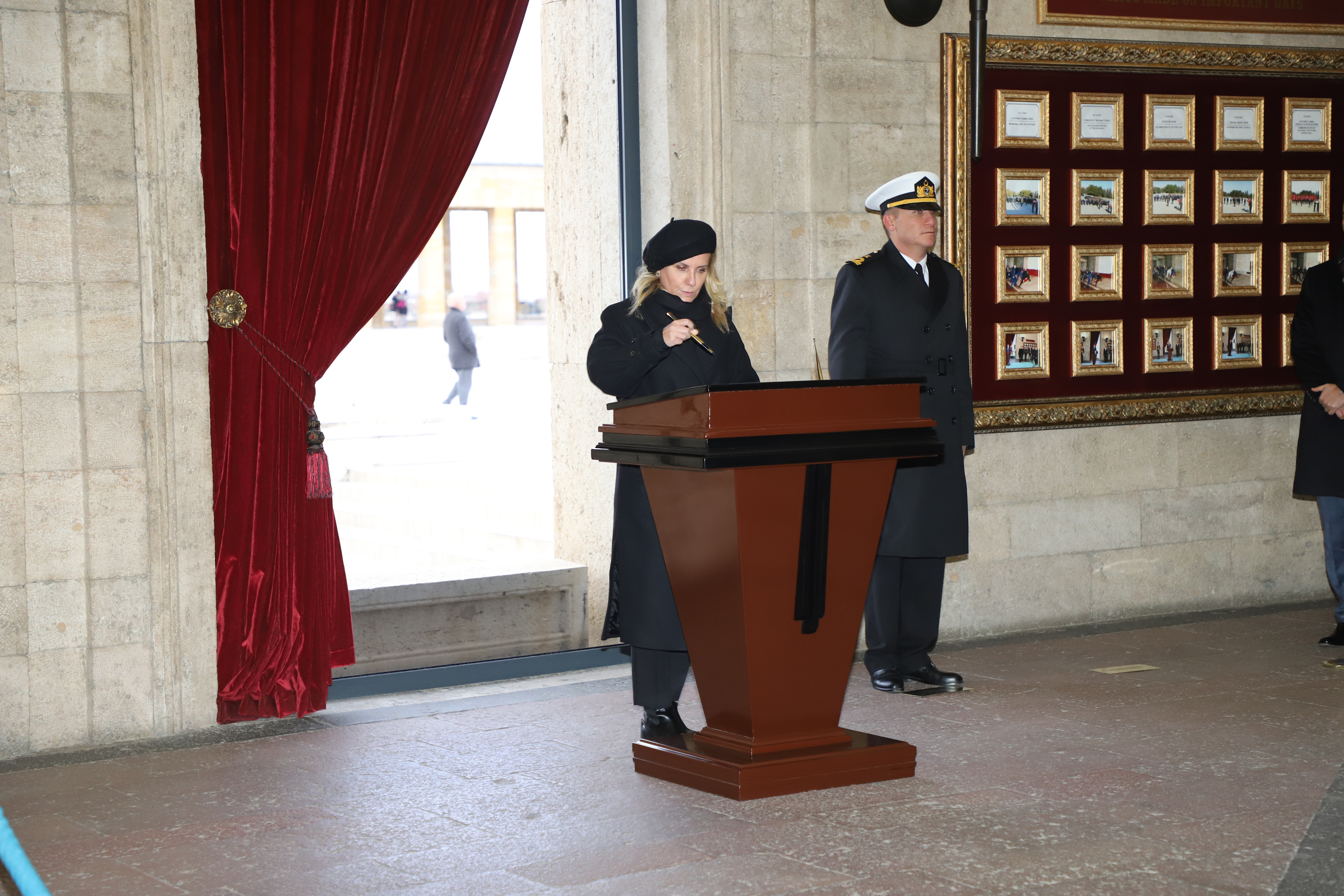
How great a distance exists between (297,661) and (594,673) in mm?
1206

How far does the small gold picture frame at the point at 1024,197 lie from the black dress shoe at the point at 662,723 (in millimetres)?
2778

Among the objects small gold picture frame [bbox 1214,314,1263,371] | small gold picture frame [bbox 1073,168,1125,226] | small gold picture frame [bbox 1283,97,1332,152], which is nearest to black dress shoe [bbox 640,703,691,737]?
small gold picture frame [bbox 1073,168,1125,226]

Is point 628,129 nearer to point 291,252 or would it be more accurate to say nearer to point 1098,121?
point 291,252

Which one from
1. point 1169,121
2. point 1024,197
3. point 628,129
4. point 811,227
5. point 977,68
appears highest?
point 977,68

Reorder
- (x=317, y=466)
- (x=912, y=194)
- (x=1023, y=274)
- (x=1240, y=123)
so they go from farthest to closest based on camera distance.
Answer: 1. (x=1240, y=123)
2. (x=1023, y=274)
3. (x=912, y=194)
4. (x=317, y=466)

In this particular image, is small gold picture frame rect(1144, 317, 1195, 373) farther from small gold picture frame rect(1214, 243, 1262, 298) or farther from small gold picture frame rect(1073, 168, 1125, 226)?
small gold picture frame rect(1073, 168, 1125, 226)

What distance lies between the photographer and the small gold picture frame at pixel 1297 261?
6828 millimetres

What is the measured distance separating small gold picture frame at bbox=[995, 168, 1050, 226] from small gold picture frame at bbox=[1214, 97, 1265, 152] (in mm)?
909

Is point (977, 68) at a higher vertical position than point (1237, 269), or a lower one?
higher

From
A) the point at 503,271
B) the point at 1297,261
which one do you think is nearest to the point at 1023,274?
the point at 1297,261

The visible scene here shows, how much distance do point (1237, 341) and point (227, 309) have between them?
14.2 feet

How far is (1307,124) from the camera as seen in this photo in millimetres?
6816

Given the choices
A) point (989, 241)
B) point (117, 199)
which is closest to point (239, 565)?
point (117, 199)

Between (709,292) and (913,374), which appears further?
(913,374)
